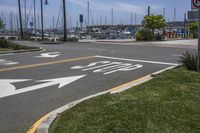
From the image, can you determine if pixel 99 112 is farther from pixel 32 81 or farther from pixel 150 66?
pixel 150 66

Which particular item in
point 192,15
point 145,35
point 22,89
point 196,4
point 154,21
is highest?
point 154,21

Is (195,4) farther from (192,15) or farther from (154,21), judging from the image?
(154,21)

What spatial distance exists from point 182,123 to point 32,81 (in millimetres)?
6159

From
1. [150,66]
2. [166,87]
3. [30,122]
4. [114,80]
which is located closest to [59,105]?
[30,122]

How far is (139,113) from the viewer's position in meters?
6.45

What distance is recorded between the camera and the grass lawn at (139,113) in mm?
5680

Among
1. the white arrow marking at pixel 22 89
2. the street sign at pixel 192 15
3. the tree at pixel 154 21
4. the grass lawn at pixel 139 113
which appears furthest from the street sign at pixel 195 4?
the tree at pixel 154 21

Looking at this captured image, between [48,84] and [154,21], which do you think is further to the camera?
[154,21]

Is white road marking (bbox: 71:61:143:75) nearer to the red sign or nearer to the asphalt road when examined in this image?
the asphalt road

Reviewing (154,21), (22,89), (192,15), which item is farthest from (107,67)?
(154,21)

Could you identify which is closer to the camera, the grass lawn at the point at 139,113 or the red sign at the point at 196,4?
the grass lawn at the point at 139,113

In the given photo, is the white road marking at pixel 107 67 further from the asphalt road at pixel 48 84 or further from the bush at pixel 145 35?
the bush at pixel 145 35

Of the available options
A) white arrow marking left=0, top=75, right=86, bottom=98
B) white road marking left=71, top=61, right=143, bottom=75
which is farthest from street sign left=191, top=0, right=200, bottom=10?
white arrow marking left=0, top=75, right=86, bottom=98

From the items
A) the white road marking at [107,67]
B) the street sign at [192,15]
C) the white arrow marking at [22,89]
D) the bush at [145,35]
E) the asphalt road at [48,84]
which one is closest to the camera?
the asphalt road at [48,84]
